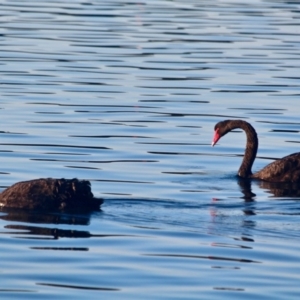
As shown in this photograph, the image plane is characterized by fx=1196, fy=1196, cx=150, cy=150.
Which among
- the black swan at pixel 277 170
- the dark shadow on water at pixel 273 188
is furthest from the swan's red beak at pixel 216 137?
the dark shadow on water at pixel 273 188

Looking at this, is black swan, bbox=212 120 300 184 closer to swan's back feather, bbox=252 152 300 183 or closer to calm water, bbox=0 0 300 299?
swan's back feather, bbox=252 152 300 183

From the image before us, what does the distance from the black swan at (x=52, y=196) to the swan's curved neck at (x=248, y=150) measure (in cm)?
360

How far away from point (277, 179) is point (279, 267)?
201 inches

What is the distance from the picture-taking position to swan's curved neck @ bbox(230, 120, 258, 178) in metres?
15.9

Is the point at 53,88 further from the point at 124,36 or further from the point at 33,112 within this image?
the point at 124,36

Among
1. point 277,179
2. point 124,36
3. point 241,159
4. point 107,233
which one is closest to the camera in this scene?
point 107,233

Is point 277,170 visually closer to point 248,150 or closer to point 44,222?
point 248,150

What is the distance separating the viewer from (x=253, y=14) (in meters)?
40.8

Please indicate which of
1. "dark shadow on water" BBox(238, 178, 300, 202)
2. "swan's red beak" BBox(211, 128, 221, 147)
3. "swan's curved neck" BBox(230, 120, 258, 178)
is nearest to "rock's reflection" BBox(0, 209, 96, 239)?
"dark shadow on water" BBox(238, 178, 300, 202)

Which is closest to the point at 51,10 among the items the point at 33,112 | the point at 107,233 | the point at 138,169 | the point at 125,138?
the point at 33,112

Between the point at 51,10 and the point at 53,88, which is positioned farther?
the point at 51,10

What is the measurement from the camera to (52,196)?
12.8 m

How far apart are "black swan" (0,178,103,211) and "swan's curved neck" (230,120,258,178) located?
3.60 meters

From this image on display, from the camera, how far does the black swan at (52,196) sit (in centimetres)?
1262
